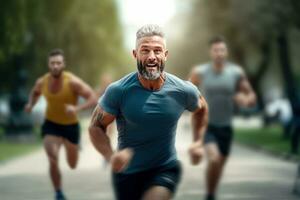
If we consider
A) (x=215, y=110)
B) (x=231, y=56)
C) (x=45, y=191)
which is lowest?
(x=45, y=191)

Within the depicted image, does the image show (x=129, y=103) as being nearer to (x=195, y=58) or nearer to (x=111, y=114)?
(x=111, y=114)

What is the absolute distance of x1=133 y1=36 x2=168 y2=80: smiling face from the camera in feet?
18.2

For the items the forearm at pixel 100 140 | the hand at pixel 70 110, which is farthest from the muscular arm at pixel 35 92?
the forearm at pixel 100 140

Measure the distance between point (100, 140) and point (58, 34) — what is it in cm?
2812

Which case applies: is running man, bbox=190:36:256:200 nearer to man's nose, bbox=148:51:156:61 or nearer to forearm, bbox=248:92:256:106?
forearm, bbox=248:92:256:106

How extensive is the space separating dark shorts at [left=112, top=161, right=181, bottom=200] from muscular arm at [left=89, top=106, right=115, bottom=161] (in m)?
0.27

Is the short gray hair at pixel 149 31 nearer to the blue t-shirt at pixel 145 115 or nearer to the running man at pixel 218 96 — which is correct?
the blue t-shirt at pixel 145 115

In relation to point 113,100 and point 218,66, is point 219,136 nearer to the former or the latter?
point 218,66

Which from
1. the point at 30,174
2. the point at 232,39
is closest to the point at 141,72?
the point at 30,174

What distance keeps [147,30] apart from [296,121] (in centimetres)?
1448

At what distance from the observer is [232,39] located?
37.4m

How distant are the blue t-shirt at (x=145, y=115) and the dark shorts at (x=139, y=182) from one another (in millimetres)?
44

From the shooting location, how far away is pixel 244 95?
392 inches

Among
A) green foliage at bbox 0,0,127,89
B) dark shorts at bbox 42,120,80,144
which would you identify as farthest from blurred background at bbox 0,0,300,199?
dark shorts at bbox 42,120,80,144
